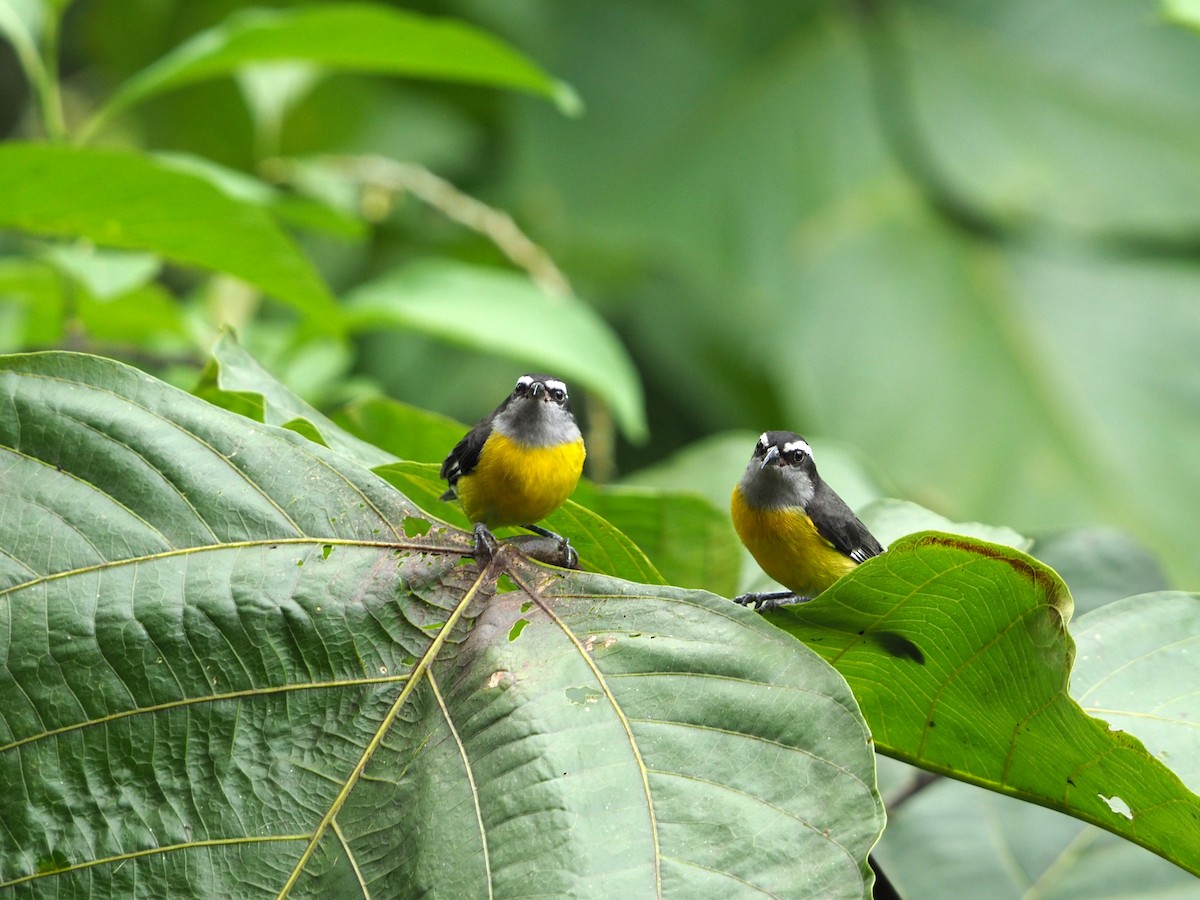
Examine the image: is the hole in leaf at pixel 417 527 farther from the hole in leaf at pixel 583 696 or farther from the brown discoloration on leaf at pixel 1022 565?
the brown discoloration on leaf at pixel 1022 565

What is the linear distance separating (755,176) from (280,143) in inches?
77.7

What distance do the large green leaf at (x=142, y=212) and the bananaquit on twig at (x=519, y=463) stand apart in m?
0.47

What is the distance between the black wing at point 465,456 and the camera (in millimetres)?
1315

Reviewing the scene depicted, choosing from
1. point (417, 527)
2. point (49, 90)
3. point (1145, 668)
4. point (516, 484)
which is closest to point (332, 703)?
point (417, 527)

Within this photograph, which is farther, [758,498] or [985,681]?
[758,498]

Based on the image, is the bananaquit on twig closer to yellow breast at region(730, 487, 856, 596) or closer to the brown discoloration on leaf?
yellow breast at region(730, 487, 856, 596)

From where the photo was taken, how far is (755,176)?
176 inches

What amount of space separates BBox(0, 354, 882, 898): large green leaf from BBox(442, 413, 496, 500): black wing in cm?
33

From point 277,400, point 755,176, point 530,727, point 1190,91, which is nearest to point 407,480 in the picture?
point 277,400

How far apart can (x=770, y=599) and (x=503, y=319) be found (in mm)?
1168

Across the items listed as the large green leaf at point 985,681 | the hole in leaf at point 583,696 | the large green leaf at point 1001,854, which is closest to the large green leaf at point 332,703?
the hole in leaf at point 583,696

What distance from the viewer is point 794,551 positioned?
1.27 m

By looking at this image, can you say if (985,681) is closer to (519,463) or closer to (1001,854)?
(519,463)

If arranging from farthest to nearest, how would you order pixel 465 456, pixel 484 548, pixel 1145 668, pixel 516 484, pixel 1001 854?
1. pixel 1001 854
2. pixel 465 456
3. pixel 516 484
4. pixel 1145 668
5. pixel 484 548
